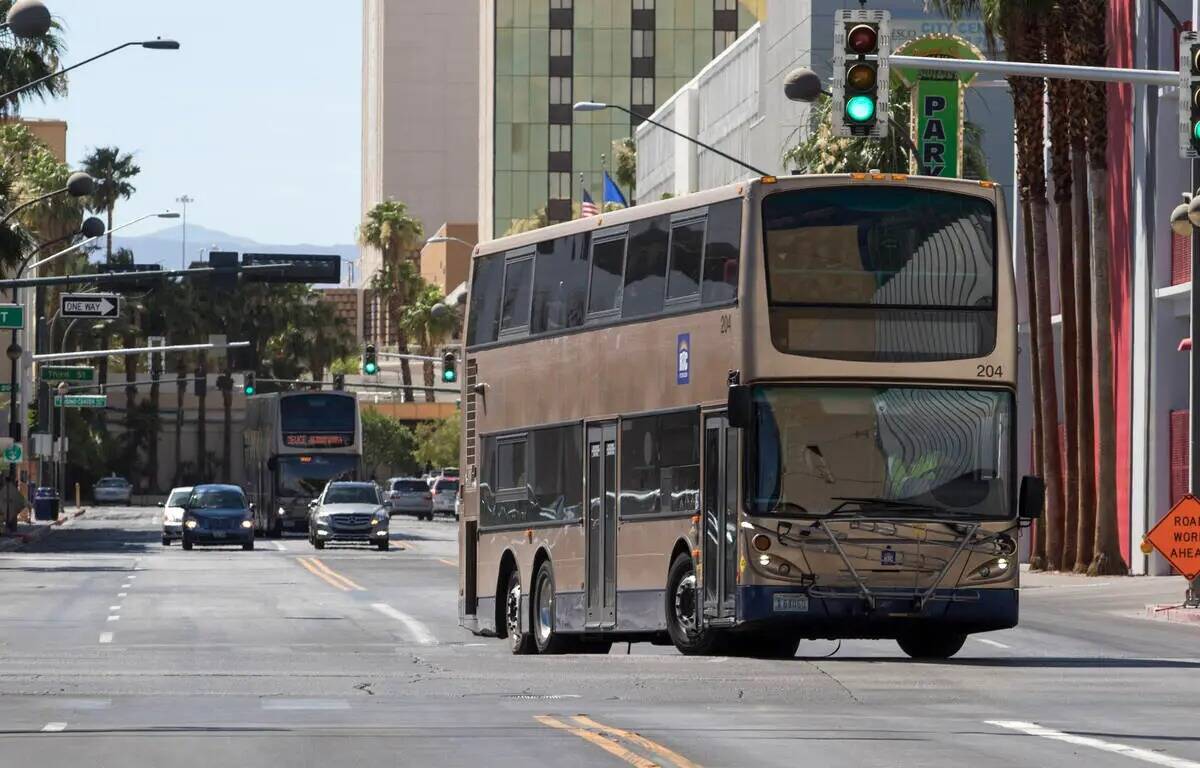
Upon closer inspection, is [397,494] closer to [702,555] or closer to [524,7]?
[524,7]

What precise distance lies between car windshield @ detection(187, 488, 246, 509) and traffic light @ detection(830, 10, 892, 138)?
4148 centimetres

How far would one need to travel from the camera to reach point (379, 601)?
36500mm

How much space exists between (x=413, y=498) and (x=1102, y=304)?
6395 cm

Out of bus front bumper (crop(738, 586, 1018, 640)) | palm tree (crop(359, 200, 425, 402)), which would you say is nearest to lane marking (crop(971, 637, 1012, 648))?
bus front bumper (crop(738, 586, 1018, 640))

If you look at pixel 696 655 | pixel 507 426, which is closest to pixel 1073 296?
pixel 507 426

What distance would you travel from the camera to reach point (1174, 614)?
31.8 meters

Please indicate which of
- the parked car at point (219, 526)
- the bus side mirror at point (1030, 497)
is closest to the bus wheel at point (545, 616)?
the bus side mirror at point (1030, 497)

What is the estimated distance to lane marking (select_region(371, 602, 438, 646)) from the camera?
27281mm

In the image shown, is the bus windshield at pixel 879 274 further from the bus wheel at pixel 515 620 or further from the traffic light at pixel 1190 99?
the bus wheel at pixel 515 620

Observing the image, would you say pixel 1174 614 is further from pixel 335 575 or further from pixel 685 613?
pixel 335 575

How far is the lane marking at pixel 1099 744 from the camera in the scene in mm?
12805

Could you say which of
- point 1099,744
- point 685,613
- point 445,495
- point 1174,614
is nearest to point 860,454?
point 685,613

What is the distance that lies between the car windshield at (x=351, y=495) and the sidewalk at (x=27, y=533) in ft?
26.7

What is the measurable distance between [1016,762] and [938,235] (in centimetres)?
929
